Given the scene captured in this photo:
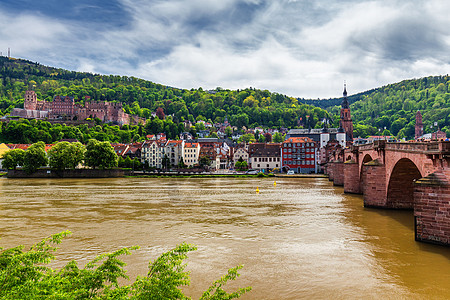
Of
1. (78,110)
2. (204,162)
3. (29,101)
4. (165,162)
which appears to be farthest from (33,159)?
(29,101)

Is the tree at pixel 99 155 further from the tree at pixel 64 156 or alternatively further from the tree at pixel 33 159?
the tree at pixel 33 159

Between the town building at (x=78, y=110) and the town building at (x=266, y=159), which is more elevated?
the town building at (x=78, y=110)

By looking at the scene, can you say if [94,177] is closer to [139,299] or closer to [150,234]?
[150,234]

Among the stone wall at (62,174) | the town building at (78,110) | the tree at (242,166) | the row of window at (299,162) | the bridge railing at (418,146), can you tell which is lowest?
the stone wall at (62,174)

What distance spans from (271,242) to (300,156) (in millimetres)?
91825

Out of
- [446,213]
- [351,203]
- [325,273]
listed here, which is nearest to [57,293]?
[325,273]

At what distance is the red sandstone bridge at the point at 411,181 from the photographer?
16609 mm

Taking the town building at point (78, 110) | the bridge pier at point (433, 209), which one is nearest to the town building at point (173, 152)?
the town building at point (78, 110)

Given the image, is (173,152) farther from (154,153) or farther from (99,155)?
(99,155)

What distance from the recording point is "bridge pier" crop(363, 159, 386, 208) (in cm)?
2931

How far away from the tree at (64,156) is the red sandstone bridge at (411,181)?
6192 cm

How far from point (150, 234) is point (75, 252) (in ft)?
15.7

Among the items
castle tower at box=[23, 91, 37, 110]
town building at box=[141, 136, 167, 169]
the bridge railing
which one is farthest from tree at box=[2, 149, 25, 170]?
castle tower at box=[23, 91, 37, 110]

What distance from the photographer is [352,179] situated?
44.6 metres
